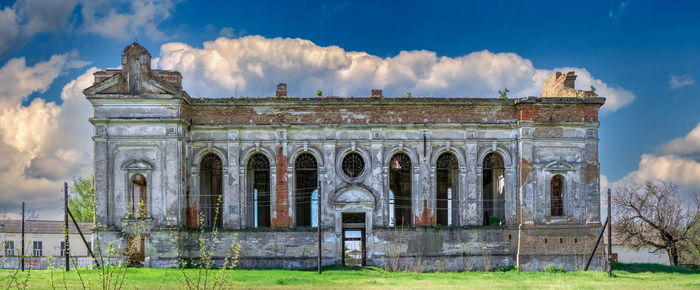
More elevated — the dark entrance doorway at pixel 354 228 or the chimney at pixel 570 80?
the chimney at pixel 570 80

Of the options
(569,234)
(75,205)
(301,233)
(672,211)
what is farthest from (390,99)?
(75,205)

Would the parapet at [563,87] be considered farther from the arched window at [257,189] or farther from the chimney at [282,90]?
the arched window at [257,189]

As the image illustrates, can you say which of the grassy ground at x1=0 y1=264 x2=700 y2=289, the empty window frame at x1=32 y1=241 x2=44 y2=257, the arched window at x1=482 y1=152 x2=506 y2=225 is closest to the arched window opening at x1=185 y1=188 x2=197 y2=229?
the grassy ground at x1=0 y1=264 x2=700 y2=289

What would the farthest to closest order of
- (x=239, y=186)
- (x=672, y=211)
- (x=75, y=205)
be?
(x=75, y=205) → (x=672, y=211) → (x=239, y=186)

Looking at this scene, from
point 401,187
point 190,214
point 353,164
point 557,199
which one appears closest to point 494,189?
point 557,199

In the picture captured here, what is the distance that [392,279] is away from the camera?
27.6 m

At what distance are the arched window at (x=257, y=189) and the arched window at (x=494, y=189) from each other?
9705 millimetres

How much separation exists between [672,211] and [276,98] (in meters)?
20.7

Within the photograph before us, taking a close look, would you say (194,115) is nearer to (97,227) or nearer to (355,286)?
(97,227)

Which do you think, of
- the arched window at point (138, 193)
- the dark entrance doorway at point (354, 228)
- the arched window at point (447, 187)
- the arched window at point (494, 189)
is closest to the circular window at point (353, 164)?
the dark entrance doorway at point (354, 228)

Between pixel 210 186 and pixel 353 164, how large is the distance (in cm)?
718

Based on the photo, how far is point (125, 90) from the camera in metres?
31.3

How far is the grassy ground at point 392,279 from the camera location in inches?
979

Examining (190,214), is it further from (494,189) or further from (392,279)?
(494,189)
